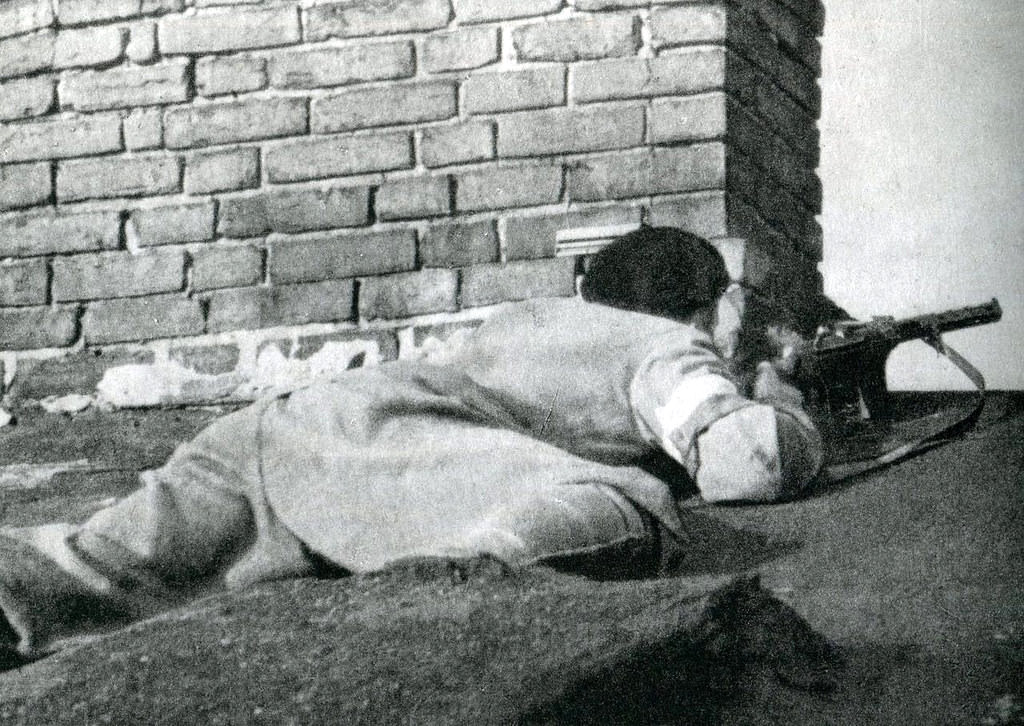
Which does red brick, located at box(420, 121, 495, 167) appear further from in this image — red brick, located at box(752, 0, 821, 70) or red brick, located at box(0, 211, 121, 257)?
red brick, located at box(0, 211, 121, 257)

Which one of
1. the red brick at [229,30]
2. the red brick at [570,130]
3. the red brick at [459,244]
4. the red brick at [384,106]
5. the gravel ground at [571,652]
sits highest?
the red brick at [229,30]

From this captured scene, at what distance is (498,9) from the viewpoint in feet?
12.0

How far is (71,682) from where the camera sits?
63.4 inches

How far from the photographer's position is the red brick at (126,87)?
152 inches

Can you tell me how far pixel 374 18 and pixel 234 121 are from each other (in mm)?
507

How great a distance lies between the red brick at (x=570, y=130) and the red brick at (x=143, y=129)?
40.8 inches

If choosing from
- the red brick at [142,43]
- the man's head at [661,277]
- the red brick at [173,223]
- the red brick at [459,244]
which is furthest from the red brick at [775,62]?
the red brick at [142,43]

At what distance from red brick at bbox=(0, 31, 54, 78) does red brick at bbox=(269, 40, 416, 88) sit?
28.5 inches

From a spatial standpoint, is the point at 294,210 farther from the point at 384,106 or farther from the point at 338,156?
the point at 384,106

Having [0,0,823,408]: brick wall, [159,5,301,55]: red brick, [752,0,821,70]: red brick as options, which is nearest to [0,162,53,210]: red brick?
[0,0,823,408]: brick wall

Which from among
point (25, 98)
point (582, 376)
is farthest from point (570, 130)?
point (25, 98)

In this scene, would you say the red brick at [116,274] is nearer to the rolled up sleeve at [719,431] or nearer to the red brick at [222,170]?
the red brick at [222,170]

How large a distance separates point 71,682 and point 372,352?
2.07 meters

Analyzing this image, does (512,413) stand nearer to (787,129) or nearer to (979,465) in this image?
(979,465)
